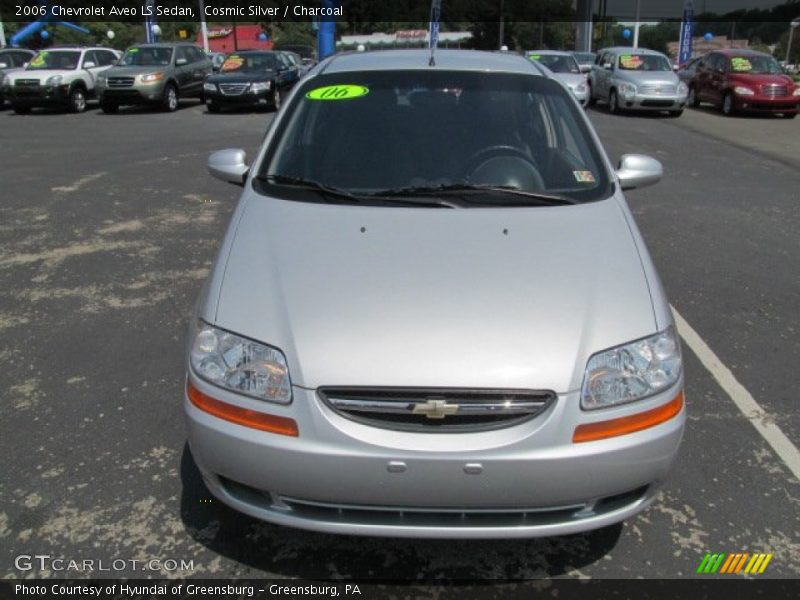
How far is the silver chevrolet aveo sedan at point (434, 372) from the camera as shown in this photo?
2082 mm

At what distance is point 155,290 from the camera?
506cm

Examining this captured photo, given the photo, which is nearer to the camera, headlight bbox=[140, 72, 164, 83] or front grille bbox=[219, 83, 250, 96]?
front grille bbox=[219, 83, 250, 96]

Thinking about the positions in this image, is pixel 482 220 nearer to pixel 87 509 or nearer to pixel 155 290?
pixel 87 509

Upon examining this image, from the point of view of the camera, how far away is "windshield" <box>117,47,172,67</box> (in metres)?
18.1

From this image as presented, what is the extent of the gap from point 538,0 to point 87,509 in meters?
77.6

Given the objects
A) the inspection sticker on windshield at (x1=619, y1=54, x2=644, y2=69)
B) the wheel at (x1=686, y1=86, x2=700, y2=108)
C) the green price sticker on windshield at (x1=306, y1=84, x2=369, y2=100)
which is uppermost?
the green price sticker on windshield at (x1=306, y1=84, x2=369, y2=100)

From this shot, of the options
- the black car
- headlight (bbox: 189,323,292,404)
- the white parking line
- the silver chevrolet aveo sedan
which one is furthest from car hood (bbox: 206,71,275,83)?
headlight (bbox: 189,323,292,404)

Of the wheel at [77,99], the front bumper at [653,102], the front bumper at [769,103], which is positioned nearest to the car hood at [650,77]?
the front bumper at [653,102]

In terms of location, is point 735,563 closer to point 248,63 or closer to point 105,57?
point 248,63

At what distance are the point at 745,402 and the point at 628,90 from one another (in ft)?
49.7

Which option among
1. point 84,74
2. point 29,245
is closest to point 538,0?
point 84,74

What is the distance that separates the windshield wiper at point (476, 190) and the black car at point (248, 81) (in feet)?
49.3

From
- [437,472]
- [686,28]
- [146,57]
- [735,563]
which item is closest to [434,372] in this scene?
[437,472]

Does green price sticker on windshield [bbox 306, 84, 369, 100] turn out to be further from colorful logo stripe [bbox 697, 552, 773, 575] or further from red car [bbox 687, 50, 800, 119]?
red car [bbox 687, 50, 800, 119]
